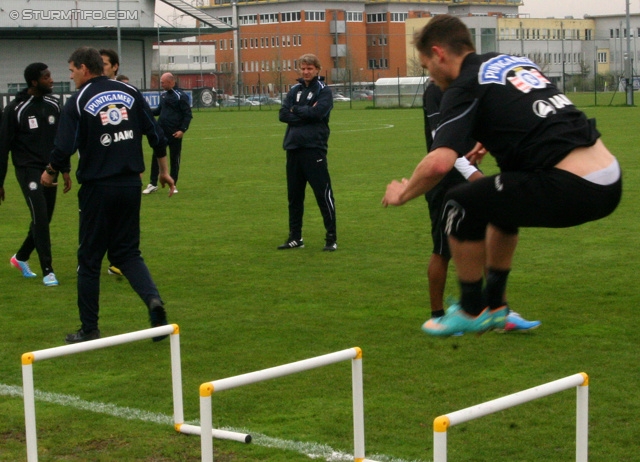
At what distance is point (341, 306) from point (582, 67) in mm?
79889

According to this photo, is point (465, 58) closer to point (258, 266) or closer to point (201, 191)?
point (258, 266)

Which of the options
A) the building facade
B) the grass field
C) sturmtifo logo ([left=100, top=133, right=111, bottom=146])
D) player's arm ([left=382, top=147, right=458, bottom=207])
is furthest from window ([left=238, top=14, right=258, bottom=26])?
player's arm ([left=382, top=147, right=458, bottom=207])

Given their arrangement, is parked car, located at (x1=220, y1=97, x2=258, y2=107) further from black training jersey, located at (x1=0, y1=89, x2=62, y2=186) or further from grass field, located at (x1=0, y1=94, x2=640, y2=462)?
black training jersey, located at (x1=0, y1=89, x2=62, y2=186)

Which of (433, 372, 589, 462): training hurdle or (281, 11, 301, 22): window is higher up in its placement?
(281, 11, 301, 22): window

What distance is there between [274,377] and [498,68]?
1.96 metres

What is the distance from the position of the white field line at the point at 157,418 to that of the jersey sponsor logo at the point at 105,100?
2.12 m

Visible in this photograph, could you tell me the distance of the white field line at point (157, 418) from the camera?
5.25 meters

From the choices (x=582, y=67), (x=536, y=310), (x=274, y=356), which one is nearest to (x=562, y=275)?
(x=536, y=310)

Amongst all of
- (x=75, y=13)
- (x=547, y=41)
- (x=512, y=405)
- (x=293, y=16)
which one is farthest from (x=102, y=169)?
(x=293, y=16)

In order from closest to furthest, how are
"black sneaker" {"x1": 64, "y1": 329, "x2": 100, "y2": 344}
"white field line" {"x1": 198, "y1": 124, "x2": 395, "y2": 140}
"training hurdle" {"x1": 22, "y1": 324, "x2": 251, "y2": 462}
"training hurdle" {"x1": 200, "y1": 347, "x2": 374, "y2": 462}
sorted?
"training hurdle" {"x1": 200, "y1": 347, "x2": 374, "y2": 462}, "training hurdle" {"x1": 22, "y1": 324, "x2": 251, "y2": 462}, "black sneaker" {"x1": 64, "y1": 329, "x2": 100, "y2": 344}, "white field line" {"x1": 198, "y1": 124, "x2": 395, "y2": 140}

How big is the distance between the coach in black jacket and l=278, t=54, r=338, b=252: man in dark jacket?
3962 mm

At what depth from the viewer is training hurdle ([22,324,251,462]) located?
4.75m

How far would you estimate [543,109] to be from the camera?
5066 millimetres

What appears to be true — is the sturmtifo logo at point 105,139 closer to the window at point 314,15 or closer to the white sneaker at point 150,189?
the white sneaker at point 150,189
